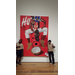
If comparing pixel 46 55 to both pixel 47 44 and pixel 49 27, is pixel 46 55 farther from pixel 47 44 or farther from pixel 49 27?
pixel 49 27

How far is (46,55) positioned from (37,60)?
1.60 feet

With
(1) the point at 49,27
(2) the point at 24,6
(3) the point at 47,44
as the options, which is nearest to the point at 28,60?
(3) the point at 47,44

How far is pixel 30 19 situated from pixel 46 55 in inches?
73.1

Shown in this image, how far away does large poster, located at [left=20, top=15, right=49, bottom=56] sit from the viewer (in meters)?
2.86

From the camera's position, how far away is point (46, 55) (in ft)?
9.48

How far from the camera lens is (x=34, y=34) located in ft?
9.44

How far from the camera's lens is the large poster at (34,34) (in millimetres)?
2863

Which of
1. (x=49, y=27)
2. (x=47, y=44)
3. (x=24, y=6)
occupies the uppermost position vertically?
(x=24, y=6)

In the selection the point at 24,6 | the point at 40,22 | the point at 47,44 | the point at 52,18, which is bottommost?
the point at 47,44

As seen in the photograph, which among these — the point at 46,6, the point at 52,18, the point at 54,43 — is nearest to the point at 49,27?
the point at 52,18

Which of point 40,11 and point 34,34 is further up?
point 40,11

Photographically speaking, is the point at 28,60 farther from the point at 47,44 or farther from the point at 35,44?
the point at 47,44

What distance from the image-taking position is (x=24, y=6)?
9.29 ft

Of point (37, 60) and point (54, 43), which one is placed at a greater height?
point (54, 43)
